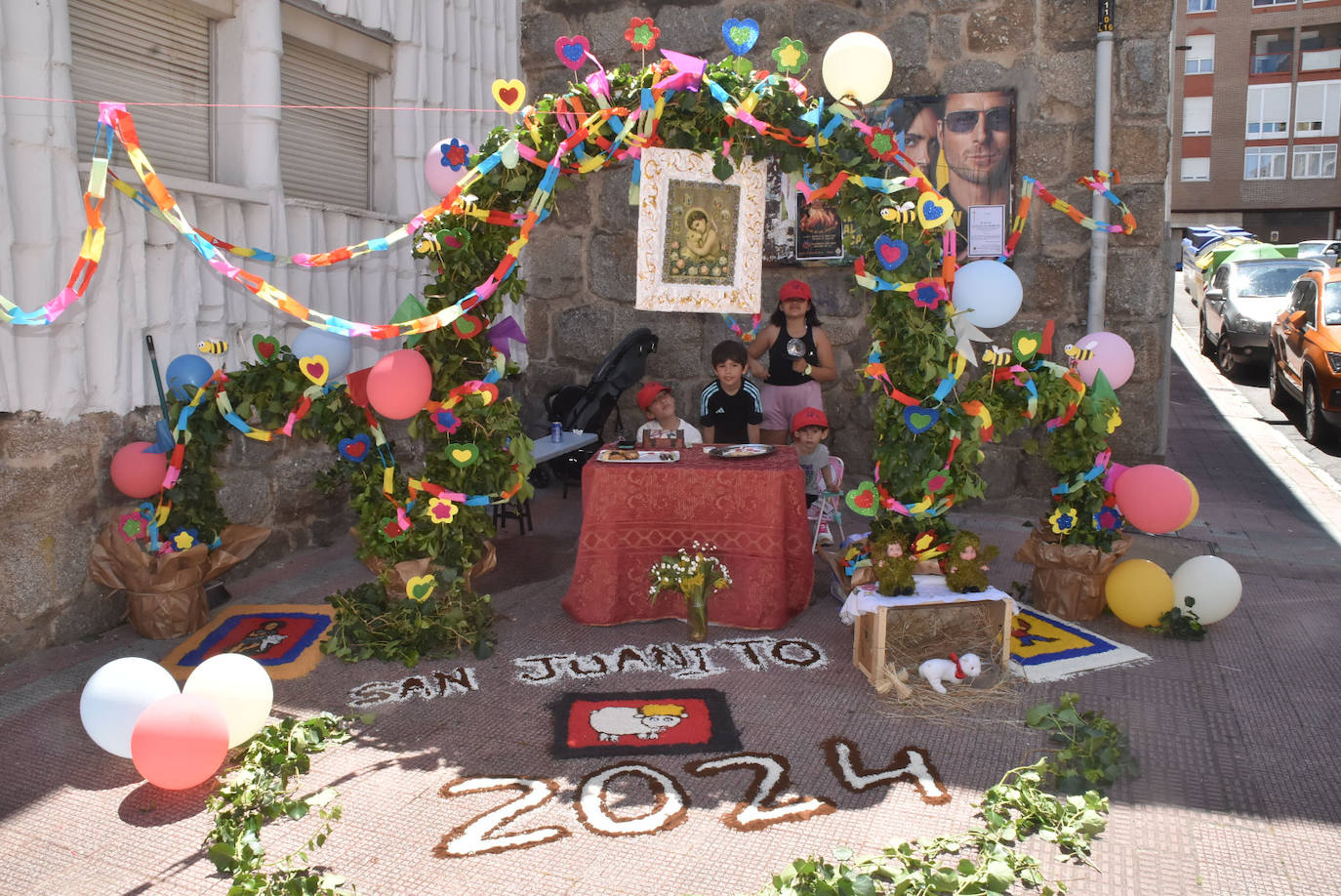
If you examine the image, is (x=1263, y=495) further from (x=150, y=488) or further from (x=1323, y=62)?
(x=1323, y=62)

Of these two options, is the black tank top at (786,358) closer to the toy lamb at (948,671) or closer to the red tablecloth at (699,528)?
the red tablecloth at (699,528)

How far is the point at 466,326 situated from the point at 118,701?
221cm

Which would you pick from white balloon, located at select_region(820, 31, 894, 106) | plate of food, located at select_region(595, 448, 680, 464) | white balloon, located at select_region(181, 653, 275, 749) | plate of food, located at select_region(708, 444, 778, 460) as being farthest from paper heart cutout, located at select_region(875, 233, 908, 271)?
white balloon, located at select_region(181, 653, 275, 749)

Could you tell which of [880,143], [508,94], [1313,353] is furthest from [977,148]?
[1313,353]

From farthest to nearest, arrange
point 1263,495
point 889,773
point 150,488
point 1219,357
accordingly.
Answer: point 1219,357, point 1263,495, point 150,488, point 889,773

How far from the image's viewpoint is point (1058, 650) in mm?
5199

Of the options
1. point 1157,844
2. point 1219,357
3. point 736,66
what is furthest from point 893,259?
point 1219,357

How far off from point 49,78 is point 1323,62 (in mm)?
43723

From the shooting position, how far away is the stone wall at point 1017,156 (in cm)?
736

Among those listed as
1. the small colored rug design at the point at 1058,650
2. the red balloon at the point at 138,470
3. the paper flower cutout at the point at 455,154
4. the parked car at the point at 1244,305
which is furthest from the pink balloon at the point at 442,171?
the parked car at the point at 1244,305

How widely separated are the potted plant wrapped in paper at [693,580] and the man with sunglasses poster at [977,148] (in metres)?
Result: 3.78

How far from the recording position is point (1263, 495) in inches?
337

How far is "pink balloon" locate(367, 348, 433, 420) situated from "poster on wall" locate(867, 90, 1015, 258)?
14.6 feet

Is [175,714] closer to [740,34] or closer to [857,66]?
[740,34]
